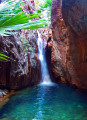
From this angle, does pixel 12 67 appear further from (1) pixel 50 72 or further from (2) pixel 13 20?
(2) pixel 13 20

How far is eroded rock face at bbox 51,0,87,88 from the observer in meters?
5.93

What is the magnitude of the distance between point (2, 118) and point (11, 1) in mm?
4185

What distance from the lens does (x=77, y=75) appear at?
879 cm

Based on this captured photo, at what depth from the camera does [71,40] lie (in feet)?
27.8

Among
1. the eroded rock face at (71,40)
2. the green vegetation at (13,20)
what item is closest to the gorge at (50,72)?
the eroded rock face at (71,40)

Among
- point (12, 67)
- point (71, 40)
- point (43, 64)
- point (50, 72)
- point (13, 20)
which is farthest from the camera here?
point (50, 72)

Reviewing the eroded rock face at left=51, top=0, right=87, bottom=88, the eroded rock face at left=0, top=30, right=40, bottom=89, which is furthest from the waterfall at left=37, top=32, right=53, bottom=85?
the eroded rock face at left=0, top=30, right=40, bottom=89

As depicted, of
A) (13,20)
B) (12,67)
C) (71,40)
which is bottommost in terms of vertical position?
(12,67)

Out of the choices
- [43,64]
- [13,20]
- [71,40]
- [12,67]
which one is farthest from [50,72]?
[13,20]

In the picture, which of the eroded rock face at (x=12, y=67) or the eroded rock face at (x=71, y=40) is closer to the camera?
the eroded rock face at (x=71, y=40)

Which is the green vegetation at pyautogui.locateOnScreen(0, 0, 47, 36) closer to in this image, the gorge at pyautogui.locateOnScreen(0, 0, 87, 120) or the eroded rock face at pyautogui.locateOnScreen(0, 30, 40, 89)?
the gorge at pyautogui.locateOnScreen(0, 0, 87, 120)

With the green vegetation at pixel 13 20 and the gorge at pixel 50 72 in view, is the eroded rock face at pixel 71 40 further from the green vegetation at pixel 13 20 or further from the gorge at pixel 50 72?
the green vegetation at pixel 13 20

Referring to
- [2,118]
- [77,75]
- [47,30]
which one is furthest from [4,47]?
[47,30]

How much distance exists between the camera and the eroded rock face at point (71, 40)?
593 cm
